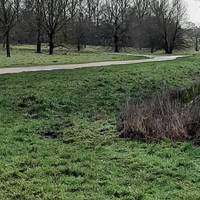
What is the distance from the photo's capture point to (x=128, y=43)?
91.2 meters

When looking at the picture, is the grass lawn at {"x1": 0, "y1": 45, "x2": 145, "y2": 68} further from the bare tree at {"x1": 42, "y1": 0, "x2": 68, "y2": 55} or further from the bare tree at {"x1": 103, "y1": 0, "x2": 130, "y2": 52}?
the bare tree at {"x1": 103, "y1": 0, "x2": 130, "y2": 52}

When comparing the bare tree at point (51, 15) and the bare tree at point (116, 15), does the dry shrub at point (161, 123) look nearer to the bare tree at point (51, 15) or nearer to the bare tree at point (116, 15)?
the bare tree at point (51, 15)

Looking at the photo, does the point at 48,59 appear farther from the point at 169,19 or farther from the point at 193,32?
the point at 193,32

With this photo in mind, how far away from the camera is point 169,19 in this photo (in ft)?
285

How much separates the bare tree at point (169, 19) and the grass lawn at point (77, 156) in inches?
2683

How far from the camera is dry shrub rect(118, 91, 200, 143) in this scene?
1099 cm

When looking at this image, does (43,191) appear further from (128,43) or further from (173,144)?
(128,43)

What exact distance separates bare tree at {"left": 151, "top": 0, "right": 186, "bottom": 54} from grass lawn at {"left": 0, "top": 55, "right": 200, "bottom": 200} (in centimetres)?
6815

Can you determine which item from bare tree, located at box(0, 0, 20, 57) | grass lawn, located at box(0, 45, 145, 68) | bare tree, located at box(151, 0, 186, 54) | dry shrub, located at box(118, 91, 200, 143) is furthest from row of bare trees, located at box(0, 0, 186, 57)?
dry shrub, located at box(118, 91, 200, 143)

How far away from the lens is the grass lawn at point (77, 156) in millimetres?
7133

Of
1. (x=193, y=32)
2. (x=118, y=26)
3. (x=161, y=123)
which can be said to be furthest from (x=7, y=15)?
(x=193, y=32)

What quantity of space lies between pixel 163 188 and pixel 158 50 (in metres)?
83.4

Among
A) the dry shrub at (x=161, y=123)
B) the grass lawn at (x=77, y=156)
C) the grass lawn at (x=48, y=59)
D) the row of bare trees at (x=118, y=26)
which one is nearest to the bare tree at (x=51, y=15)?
the row of bare trees at (x=118, y=26)

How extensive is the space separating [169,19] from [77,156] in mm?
80400
